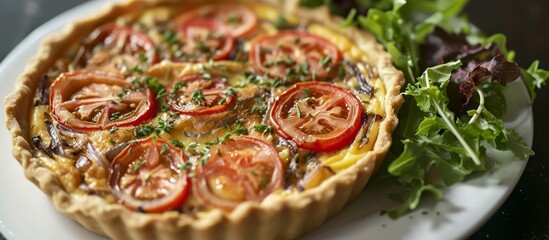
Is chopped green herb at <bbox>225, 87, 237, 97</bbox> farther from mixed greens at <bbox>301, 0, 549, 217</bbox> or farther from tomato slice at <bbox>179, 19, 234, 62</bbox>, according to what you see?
mixed greens at <bbox>301, 0, 549, 217</bbox>

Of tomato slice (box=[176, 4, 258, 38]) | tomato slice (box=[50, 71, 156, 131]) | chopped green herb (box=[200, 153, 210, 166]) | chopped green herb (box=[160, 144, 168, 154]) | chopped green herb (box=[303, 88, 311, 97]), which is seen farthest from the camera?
tomato slice (box=[176, 4, 258, 38])

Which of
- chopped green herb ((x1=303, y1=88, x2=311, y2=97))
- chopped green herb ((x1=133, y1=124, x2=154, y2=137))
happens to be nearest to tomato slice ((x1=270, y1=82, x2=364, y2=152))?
chopped green herb ((x1=303, y1=88, x2=311, y2=97))

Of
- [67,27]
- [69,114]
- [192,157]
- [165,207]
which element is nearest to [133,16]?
[67,27]

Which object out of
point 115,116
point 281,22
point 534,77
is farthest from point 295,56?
point 534,77

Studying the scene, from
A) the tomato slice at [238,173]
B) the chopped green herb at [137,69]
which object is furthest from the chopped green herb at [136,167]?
the chopped green herb at [137,69]

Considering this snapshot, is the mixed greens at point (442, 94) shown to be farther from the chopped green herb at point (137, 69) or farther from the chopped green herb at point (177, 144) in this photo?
the chopped green herb at point (137, 69)

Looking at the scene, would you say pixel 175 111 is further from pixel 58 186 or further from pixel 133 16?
pixel 133 16

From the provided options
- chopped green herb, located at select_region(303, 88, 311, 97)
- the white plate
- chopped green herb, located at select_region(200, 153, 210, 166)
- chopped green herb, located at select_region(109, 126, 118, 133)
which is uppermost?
chopped green herb, located at select_region(303, 88, 311, 97)
